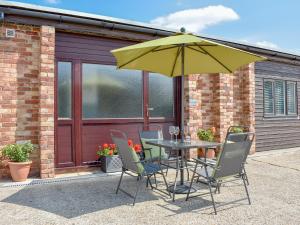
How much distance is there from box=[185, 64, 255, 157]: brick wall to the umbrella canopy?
1.69 metres

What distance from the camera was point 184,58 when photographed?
15.5ft

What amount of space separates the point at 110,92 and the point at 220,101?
2.88 m

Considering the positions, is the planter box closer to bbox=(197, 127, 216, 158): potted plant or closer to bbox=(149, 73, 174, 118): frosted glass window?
bbox=(149, 73, 174, 118): frosted glass window

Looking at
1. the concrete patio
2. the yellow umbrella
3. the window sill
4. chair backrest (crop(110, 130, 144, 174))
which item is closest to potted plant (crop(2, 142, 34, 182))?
the concrete patio

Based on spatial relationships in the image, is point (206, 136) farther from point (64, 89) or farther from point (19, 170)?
point (19, 170)

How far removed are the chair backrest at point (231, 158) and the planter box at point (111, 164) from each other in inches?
97.0

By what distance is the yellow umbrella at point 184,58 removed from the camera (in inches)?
164

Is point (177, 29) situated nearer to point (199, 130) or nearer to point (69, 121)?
point (199, 130)

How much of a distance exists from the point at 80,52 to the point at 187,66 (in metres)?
2.18

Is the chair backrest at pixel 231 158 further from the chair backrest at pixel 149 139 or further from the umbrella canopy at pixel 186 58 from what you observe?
the chair backrest at pixel 149 139

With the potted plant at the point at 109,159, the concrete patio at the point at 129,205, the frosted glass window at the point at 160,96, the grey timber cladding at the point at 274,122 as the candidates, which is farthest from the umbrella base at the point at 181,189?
the grey timber cladding at the point at 274,122

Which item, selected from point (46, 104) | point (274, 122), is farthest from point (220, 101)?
point (46, 104)

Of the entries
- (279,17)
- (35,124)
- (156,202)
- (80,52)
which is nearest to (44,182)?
(35,124)

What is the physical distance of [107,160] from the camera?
213 inches
